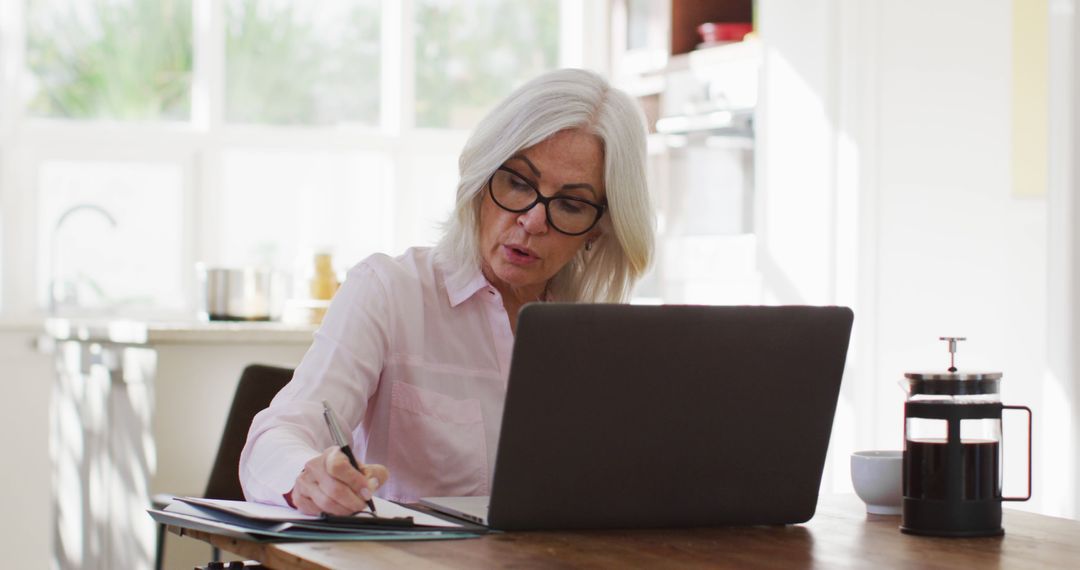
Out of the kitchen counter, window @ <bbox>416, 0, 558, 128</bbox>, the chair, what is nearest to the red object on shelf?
window @ <bbox>416, 0, 558, 128</bbox>

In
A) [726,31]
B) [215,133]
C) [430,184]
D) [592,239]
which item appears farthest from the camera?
[430,184]

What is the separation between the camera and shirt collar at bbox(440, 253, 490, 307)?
6.45 ft

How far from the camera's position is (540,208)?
1.91 m

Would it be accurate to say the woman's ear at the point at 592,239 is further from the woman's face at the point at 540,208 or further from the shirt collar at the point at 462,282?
the shirt collar at the point at 462,282

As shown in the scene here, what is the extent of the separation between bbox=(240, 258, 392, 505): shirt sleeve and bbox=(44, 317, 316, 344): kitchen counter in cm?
205

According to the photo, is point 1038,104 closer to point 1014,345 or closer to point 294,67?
point 1014,345

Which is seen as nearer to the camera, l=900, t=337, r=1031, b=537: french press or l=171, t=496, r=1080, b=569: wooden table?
l=171, t=496, r=1080, b=569: wooden table

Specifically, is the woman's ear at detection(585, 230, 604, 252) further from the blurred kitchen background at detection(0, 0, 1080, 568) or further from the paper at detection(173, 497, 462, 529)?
the paper at detection(173, 497, 462, 529)

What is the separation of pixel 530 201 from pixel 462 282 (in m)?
0.16

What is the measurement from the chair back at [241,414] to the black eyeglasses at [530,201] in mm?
939

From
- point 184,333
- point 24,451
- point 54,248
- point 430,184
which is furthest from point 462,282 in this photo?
point 430,184

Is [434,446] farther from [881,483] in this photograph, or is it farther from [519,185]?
[881,483]

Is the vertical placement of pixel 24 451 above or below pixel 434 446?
below

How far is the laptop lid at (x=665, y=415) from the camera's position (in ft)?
4.52
